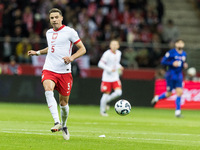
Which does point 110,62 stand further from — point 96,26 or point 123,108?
point 96,26

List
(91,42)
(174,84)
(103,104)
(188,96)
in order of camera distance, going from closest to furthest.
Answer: (103,104), (174,84), (188,96), (91,42)

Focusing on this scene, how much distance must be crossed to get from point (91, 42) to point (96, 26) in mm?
2428

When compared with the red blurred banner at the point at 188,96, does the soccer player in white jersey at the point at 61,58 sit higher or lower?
higher

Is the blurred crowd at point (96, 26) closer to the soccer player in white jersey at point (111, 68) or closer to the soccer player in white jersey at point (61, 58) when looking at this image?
the soccer player in white jersey at point (111, 68)

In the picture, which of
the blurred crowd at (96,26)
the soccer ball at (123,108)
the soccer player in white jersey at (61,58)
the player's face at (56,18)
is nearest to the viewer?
the player's face at (56,18)

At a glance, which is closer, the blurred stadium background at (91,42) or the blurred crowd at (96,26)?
the blurred stadium background at (91,42)

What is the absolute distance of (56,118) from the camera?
11.1 meters

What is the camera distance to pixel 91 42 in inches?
1032

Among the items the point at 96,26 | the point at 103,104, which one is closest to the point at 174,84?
the point at 103,104

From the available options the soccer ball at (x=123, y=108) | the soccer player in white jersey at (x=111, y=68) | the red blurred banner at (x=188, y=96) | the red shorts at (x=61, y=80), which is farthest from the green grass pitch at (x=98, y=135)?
the red blurred banner at (x=188, y=96)

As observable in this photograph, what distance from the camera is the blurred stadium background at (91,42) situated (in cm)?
2530

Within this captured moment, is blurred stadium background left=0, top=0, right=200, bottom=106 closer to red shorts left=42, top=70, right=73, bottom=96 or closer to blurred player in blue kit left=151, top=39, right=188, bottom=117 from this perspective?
blurred player in blue kit left=151, top=39, right=188, bottom=117

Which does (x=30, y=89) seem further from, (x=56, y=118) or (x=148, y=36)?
(x=56, y=118)

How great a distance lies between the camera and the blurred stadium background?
25.3 meters
